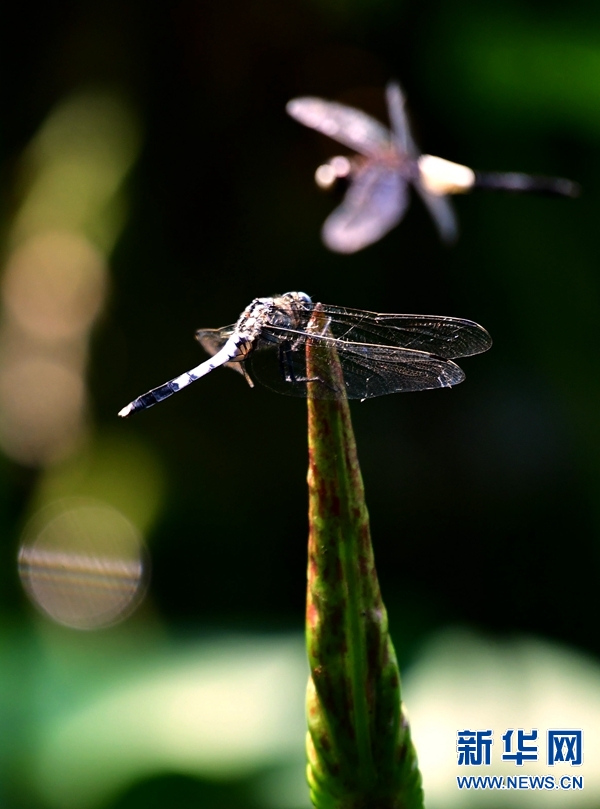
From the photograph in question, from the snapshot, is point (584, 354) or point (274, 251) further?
point (274, 251)

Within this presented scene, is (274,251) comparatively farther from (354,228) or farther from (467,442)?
(354,228)

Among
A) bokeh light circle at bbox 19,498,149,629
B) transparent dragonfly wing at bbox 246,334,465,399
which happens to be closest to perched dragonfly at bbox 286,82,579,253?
transparent dragonfly wing at bbox 246,334,465,399

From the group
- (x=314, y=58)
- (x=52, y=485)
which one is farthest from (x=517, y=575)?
(x=314, y=58)

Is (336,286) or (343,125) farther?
(336,286)

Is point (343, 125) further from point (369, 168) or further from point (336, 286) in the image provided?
point (336, 286)

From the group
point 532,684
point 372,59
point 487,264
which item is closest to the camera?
point 532,684

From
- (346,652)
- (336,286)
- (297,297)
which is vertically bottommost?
(346,652)

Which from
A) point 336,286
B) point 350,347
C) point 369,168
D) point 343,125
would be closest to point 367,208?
point 369,168
